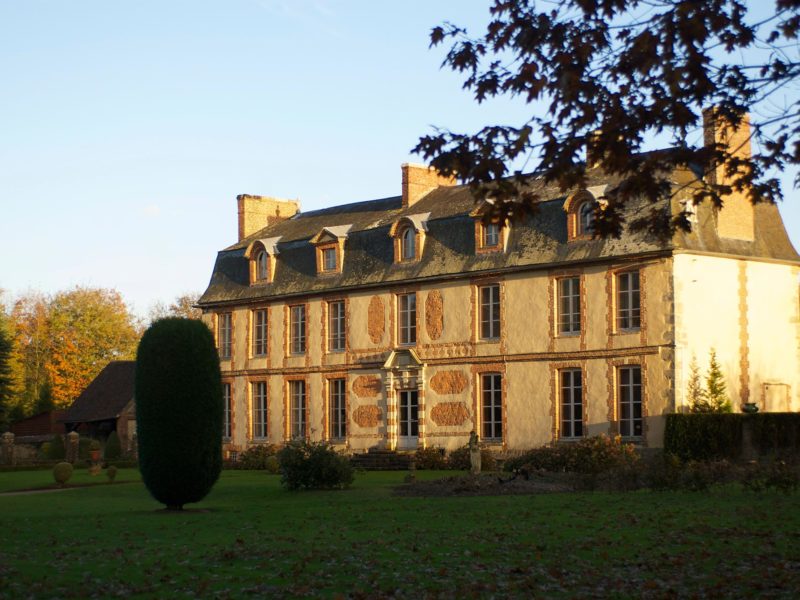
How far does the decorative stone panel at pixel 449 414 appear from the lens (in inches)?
1385

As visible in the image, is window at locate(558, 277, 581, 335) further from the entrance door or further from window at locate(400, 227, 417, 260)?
the entrance door

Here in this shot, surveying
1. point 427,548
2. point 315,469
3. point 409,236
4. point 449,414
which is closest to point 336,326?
point 409,236

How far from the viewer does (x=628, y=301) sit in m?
31.2

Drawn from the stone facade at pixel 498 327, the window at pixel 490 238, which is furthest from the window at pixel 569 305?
the window at pixel 490 238

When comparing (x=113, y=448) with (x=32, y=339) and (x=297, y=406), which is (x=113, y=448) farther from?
(x=32, y=339)

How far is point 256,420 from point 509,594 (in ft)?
104

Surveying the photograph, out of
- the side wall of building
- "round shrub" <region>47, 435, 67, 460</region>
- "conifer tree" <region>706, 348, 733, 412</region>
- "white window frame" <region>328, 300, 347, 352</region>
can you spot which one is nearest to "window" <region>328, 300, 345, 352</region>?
"white window frame" <region>328, 300, 347, 352</region>

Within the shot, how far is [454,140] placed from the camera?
954 centimetres

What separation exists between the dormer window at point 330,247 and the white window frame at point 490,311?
6383 millimetres

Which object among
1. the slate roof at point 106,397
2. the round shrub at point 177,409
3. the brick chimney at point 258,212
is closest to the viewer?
the round shrub at point 177,409

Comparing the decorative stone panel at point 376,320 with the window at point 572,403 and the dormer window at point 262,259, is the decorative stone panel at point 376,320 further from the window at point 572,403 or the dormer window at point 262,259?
the window at point 572,403

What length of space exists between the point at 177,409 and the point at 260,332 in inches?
855

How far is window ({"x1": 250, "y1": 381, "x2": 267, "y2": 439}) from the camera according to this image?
41688mm

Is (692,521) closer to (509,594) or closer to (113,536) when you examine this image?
(509,594)
